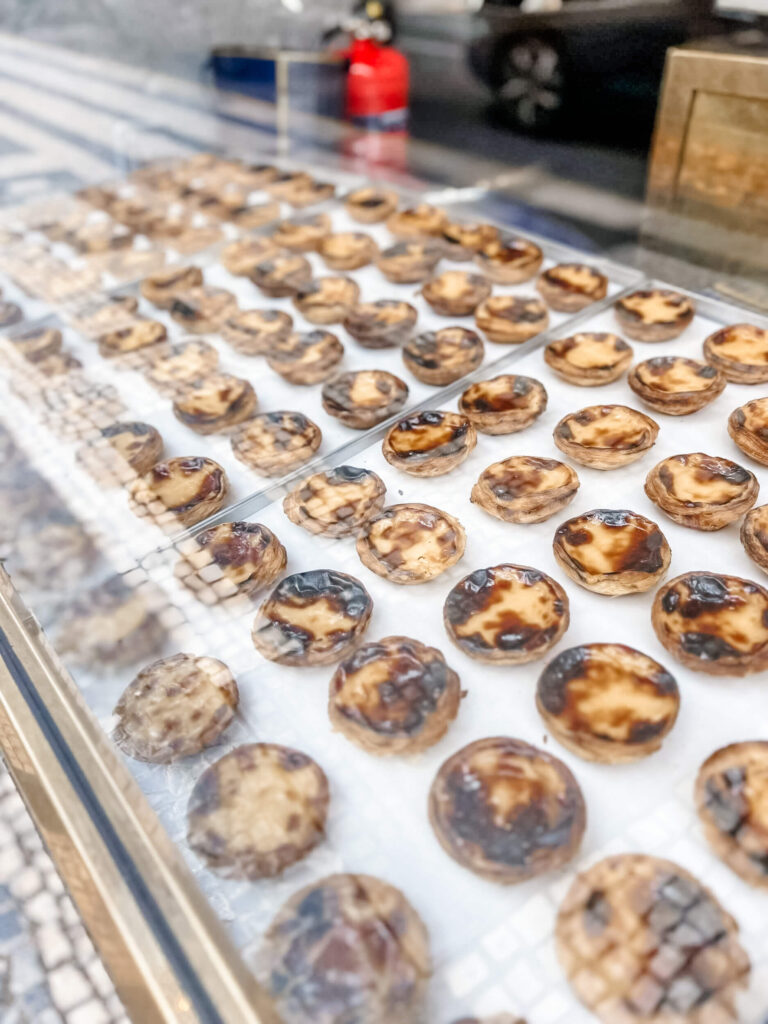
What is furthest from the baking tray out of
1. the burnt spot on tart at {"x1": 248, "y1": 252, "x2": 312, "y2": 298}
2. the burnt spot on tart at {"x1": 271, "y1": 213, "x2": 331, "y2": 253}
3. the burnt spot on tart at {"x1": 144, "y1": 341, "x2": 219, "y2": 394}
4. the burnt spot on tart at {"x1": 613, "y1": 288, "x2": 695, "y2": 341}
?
the burnt spot on tart at {"x1": 271, "y1": 213, "x2": 331, "y2": 253}

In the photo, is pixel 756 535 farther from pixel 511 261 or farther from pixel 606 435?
pixel 511 261

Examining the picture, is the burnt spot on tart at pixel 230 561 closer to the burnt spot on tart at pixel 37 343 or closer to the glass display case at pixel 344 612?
the glass display case at pixel 344 612

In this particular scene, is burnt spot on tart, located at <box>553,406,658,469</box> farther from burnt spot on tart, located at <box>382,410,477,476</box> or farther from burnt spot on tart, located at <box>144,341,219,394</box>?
burnt spot on tart, located at <box>144,341,219,394</box>

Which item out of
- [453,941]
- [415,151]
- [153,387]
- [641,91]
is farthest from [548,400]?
[415,151]

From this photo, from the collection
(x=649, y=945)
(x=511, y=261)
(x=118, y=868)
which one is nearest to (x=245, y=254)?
(x=511, y=261)

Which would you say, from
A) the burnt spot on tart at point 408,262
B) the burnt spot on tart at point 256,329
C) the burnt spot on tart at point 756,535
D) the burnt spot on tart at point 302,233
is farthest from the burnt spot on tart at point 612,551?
the burnt spot on tart at point 302,233

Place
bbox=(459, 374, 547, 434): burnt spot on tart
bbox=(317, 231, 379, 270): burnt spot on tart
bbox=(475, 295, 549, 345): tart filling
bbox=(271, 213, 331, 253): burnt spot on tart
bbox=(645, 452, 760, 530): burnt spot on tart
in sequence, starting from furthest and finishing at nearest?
bbox=(271, 213, 331, 253): burnt spot on tart < bbox=(317, 231, 379, 270): burnt spot on tart < bbox=(475, 295, 549, 345): tart filling < bbox=(459, 374, 547, 434): burnt spot on tart < bbox=(645, 452, 760, 530): burnt spot on tart

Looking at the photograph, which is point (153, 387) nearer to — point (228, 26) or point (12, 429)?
point (12, 429)
